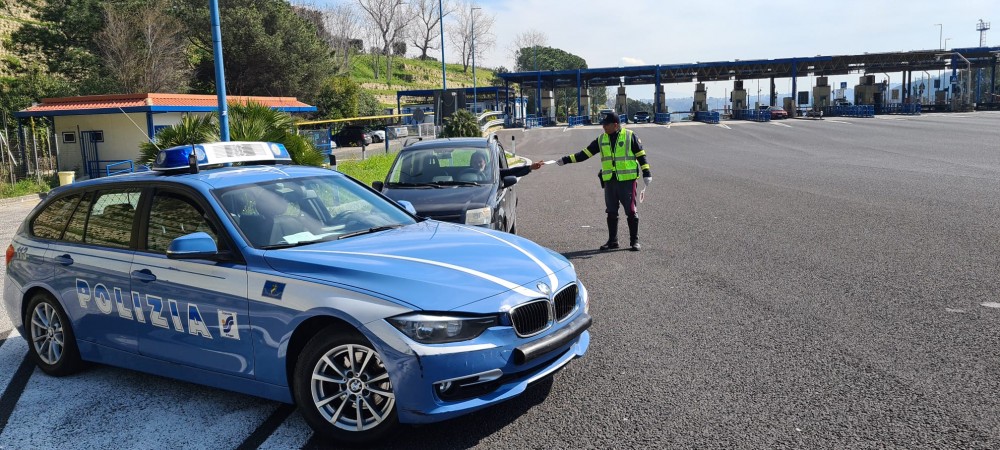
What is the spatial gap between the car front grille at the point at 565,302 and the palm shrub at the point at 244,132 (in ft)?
33.5

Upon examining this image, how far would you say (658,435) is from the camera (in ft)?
13.2

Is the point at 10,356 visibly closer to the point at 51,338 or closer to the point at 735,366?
the point at 51,338

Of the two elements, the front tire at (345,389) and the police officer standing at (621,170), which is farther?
the police officer standing at (621,170)

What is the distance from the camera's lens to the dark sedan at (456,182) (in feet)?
28.0

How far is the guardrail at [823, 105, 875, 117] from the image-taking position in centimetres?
6306

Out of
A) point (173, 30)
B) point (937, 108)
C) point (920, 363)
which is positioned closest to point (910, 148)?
point (920, 363)

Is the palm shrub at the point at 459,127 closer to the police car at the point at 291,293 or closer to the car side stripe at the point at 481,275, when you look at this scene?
the police car at the point at 291,293

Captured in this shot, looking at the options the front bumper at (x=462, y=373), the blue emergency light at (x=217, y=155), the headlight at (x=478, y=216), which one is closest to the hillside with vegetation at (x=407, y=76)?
the headlight at (x=478, y=216)

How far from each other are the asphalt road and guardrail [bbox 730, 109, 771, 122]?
185 feet

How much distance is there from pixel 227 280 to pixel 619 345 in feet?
9.20

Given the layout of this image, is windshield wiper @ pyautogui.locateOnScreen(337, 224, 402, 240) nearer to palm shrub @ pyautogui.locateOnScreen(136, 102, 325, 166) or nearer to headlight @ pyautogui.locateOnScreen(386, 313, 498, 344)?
headlight @ pyautogui.locateOnScreen(386, 313, 498, 344)

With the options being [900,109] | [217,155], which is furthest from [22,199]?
[900,109]

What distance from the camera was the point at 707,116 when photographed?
68.8 metres

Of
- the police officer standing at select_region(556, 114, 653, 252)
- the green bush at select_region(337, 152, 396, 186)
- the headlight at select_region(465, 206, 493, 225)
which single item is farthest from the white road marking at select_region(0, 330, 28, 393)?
the green bush at select_region(337, 152, 396, 186)
